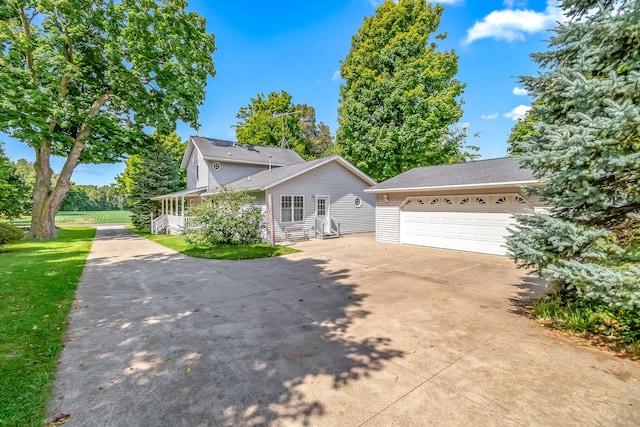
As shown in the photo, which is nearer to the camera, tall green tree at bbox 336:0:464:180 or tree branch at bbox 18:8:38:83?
tree branch at bbox 18:8:38:83

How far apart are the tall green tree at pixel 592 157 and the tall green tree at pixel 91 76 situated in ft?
58.1

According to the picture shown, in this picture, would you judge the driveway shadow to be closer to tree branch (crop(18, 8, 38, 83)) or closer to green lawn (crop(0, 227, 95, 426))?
green lawn (crop(0, 227, 95, 426))

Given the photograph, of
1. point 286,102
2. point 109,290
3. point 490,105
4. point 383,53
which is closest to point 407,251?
point 109,290

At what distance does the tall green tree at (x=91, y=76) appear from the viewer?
14000 mm

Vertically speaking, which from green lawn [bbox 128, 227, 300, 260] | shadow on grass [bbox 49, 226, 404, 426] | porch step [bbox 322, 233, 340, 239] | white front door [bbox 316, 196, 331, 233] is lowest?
shadow on grass [bbox 49, 226, 404, 426]

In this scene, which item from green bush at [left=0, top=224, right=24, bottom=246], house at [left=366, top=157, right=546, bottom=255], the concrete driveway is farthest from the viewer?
green bush at [left=0, top=224, right=24, bottom=246]

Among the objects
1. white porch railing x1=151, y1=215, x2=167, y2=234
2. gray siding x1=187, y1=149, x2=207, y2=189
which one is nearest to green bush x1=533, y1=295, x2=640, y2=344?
gray siding x1=187, y1=149, x2=207, y2=189

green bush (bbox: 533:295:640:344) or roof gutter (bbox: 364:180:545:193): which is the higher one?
roof gutter (bbox: 364:180:545:193)

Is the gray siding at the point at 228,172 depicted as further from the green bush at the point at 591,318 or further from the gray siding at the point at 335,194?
the green bush at the point at 591,318

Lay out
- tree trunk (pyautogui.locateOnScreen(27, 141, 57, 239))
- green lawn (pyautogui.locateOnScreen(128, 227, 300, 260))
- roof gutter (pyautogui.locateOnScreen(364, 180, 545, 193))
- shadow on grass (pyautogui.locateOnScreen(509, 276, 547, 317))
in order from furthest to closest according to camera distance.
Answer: tree trunk (pyautogui.locateOnScreen(27, 141, 57, 239))
green lawn (pyautogui.locateOnScreen(128, 227, 300, 260))
roof gutter (pyautogui.locateOnScreen(364, 180, 545, 193))
shadow on grass (pyautogui.locateOnScreen(509, 276, 547, 317))

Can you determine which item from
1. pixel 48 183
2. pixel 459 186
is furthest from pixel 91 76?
pixel 459 186

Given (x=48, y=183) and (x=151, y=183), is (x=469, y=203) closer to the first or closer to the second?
(x=151, y=183)

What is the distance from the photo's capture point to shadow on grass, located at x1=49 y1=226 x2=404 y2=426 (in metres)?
2.54

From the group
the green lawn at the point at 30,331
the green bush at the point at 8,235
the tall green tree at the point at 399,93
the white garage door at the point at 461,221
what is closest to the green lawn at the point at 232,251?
the green lawn at the point at 30,331
